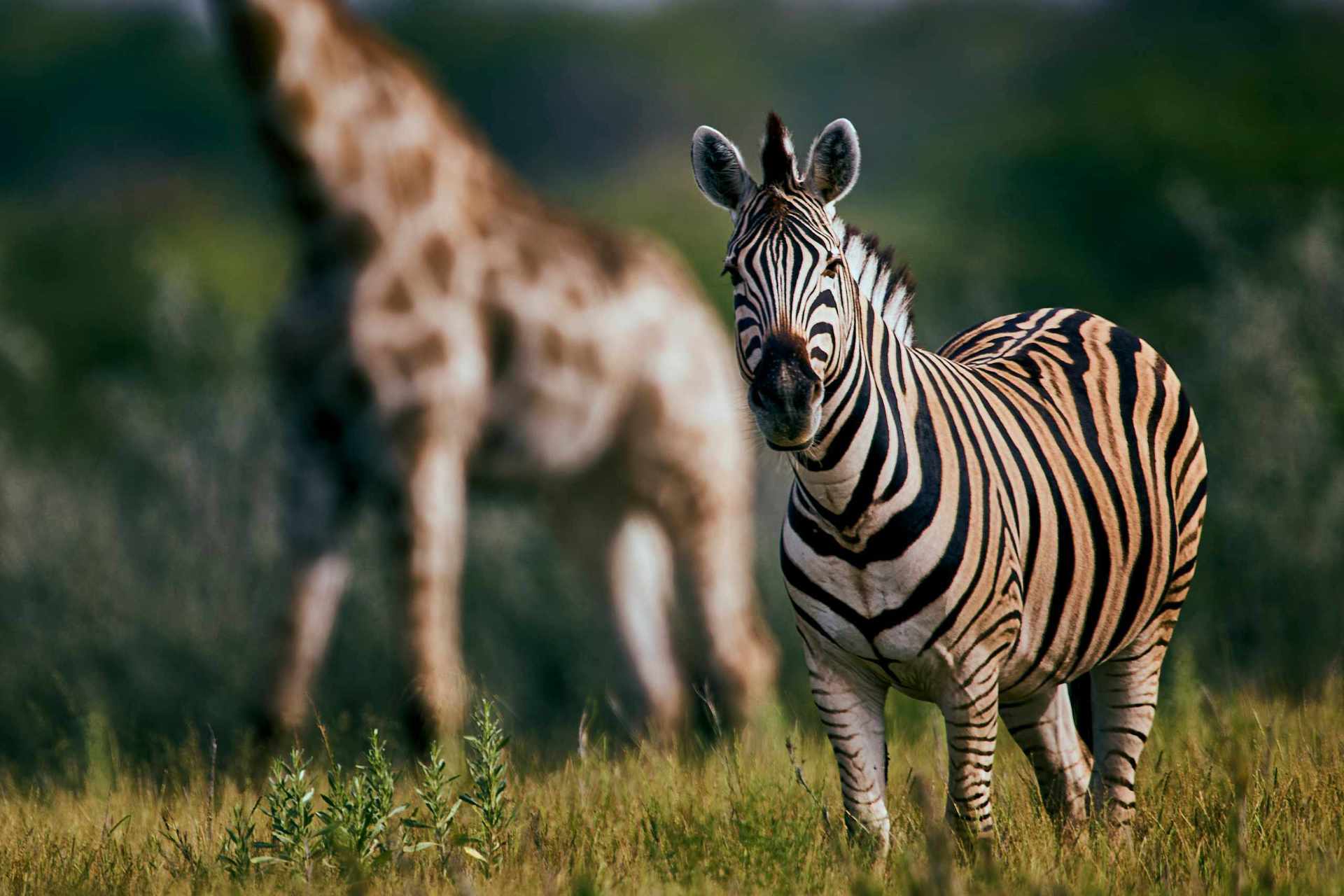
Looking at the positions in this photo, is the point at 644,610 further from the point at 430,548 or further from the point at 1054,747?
the point at 1054,747

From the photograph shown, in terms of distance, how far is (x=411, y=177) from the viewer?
330 inches

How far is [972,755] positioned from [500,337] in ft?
17.9

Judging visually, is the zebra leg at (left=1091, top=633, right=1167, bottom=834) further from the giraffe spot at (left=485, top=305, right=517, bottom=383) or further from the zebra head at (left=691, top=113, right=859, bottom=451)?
the giraffe spot at (left=485, top=305, right=517, bottom=383)

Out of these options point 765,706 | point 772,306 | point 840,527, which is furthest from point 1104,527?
point 765,706

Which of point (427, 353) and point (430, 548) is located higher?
point (427, 353)

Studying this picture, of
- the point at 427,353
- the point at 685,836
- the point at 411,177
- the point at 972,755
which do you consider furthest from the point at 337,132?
the point at 972,755

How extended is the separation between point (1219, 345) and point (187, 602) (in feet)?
22.6

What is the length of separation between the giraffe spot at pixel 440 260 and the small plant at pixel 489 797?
14.6ft

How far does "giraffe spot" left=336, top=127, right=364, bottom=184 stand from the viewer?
8.07m

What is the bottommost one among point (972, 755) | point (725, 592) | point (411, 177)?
point (972, 755)

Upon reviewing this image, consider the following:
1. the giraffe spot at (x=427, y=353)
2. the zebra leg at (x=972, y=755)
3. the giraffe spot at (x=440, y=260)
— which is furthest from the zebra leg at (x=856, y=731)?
the giraffe spot at (x=440, y=260)

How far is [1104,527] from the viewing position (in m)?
3.95

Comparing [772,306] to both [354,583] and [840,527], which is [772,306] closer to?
[840,527]

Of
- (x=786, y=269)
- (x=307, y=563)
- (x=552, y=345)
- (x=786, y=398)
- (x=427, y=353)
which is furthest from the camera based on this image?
(x=552, y=345)
